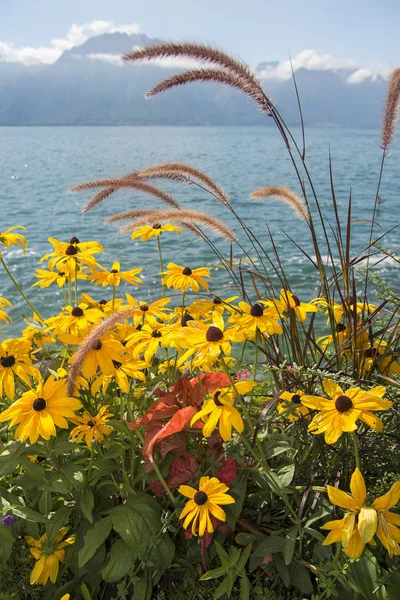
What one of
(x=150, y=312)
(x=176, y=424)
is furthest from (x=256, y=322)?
(x=150, y=312)

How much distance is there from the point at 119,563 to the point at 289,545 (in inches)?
22.1

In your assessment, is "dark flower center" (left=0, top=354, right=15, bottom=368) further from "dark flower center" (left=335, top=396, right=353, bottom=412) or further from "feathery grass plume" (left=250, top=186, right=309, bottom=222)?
"feathery grass plume" (left=250, top=186, right=309, bottom=222)

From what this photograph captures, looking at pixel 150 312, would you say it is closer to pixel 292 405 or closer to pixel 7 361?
pixel 7 361

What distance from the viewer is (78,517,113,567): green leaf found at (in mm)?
1777

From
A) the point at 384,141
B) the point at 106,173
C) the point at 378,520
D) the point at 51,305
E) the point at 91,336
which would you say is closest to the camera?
the point at 378,520

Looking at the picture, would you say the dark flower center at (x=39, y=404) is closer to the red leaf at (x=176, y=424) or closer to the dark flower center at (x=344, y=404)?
the red leaf at (x=176, y=424)

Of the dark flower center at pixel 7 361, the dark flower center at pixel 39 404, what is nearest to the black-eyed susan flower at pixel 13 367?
the dark flower center at pixel 7 361

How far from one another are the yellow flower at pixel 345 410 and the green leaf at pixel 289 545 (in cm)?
45

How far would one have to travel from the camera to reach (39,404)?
66.2 inches

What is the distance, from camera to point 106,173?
29.9m

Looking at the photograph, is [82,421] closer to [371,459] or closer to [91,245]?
[91,245]

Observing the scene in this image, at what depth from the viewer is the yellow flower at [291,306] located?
185 centimetres

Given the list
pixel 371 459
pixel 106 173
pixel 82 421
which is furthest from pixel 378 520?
pixel 106 173

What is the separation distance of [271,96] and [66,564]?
6.24 ft
